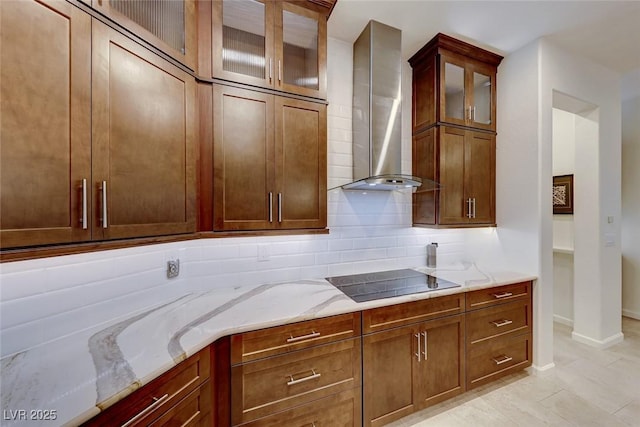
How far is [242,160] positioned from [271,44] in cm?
78

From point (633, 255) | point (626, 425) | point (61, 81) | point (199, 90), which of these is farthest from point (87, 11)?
point (633, 255)

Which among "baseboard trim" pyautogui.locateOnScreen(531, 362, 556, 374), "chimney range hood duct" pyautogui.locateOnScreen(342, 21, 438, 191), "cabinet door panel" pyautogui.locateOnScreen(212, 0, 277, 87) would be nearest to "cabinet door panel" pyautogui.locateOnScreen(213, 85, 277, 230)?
"cabinet door panel" pyautogui.locateOnScreen(212, 0, 277, 87)

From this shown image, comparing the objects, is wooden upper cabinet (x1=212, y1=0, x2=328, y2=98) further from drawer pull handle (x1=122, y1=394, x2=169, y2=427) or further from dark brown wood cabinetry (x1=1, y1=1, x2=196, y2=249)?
drawer pull handle (x1=122, y1=394, x2=169, y2=427)

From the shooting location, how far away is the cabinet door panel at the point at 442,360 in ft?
5.65

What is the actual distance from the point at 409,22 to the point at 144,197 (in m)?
2.24

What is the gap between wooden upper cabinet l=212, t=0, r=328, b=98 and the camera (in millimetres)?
1513

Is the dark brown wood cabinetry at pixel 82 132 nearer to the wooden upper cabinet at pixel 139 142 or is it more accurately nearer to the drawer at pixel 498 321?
the wooden upper cabinet at pixel 139 142

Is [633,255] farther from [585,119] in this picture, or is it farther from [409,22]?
[409,22]

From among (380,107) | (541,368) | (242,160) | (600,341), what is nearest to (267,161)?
(242,160)

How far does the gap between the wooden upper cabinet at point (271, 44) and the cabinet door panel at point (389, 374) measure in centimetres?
168

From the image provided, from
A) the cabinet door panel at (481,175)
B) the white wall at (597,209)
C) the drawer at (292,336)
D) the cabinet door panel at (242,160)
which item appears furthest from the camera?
the white wall at (597,209)

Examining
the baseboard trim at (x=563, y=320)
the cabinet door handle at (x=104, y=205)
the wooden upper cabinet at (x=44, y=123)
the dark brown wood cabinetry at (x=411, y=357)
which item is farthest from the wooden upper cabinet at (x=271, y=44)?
the baseboard trim at (x=563, y=320)

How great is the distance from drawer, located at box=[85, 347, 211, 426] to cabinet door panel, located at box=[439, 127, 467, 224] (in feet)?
6.71

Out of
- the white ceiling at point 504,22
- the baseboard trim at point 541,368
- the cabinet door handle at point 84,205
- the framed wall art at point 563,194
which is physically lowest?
the baseboard trim at point 541,368
